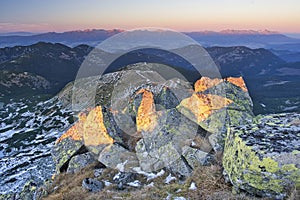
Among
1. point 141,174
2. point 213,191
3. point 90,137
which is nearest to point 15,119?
point 90,137

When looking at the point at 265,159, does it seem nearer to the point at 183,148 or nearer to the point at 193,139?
the point at 183,148

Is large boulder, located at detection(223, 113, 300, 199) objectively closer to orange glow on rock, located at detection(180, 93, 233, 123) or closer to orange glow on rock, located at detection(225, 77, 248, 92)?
orange glow on rock, located at detection(180, 93, 233, 123)

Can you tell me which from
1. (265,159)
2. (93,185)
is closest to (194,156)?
(93,185)

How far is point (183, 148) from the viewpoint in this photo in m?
16.3

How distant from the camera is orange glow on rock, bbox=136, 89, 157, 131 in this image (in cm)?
1907

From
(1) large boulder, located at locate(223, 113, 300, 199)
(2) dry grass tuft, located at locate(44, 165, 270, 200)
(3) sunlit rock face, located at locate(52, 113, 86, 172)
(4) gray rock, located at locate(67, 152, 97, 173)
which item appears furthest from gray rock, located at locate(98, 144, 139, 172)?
(1) large boulder, located at locate(223, 113, 300, 199)

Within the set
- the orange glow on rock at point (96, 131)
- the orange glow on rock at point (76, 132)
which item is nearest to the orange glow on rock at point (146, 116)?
the orange glow on rock at point (96, 131)

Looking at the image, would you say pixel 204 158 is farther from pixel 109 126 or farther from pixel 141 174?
pixel 109 126

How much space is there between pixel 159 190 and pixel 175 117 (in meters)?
7.38

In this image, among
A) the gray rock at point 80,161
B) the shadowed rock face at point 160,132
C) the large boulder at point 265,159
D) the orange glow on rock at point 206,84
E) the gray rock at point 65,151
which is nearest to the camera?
the large boulder at point 265,159

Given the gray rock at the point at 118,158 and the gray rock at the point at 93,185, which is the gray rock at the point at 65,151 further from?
the gray rock at the point at 93,185

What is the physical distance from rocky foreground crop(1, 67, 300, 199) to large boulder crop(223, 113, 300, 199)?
0.10ft

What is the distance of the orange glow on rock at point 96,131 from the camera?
20.8 metres

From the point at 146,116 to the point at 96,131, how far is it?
4350 mm
